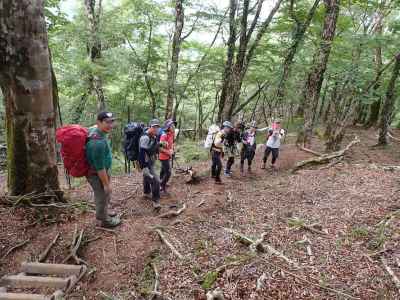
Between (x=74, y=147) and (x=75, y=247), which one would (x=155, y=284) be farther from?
(x=74, y=147)

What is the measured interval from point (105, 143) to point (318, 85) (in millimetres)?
9551

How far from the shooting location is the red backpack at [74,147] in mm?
4629

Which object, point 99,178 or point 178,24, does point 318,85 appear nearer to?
point 178,24

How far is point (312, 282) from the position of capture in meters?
3.62

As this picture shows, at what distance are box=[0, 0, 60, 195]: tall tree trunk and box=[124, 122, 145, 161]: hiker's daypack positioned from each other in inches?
69.1

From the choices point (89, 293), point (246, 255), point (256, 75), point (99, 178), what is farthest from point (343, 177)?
point (256, 75)

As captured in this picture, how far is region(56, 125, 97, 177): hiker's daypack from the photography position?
4629 millimetres

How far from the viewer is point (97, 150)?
4.77m

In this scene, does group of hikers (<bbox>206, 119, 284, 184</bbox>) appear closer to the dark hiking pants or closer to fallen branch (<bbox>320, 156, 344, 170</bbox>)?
fallen branch (<bbox>320, 156, 344, 170</bbox>)

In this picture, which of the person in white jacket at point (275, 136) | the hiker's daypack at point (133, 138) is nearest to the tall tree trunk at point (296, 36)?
the person in white jacket at point (275, 136)

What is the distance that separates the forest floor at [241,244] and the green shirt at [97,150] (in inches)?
54.3

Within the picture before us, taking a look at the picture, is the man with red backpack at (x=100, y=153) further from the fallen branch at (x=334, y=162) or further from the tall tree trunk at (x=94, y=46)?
the tall tree trunk at (x=94, y=46)

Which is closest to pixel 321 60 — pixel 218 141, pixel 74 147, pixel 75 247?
pixel 218 141

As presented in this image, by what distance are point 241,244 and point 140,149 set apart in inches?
129
